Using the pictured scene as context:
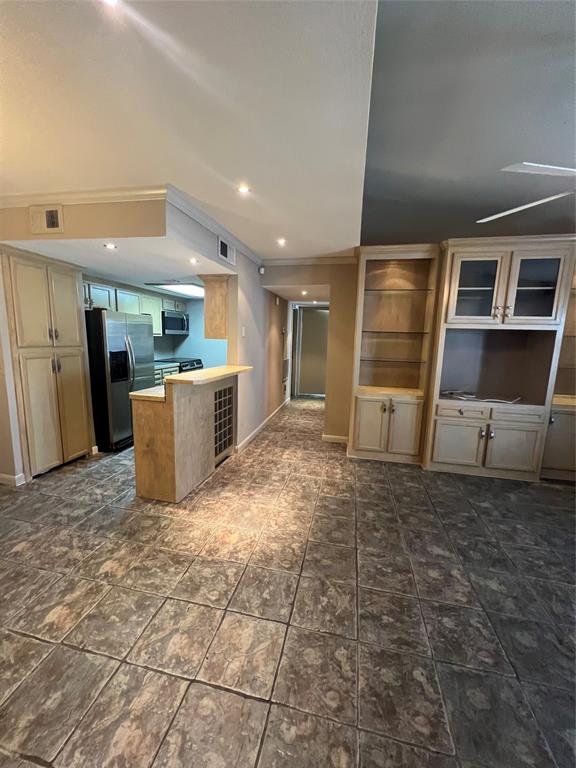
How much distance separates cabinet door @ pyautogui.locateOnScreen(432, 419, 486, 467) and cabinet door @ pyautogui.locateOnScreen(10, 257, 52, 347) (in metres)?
4.12

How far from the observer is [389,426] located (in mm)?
3580

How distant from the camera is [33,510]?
2.48m

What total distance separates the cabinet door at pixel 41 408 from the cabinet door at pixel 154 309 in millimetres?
1954

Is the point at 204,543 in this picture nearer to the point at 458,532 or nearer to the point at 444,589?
the point at 444,589

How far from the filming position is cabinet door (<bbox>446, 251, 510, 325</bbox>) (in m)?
3.03

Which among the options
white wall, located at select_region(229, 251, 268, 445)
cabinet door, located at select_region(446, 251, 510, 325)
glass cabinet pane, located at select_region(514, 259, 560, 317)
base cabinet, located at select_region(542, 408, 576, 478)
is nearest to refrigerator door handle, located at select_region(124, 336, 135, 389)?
white wall, located at select_region(229, 251, 268, 445)

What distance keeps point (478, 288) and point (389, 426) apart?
1.70 meters

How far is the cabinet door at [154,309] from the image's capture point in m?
4.97

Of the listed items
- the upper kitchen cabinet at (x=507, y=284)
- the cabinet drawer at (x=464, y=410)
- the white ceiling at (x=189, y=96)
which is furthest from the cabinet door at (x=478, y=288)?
the white ceiling at (x=189, y=96)

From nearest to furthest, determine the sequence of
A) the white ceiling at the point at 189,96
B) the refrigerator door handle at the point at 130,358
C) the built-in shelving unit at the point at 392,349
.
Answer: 1. the white ceiling at the point at 189,96
2. the built-in shelving unit at the point at 392,349
3. the refrigerator door handle at the point at 130,358

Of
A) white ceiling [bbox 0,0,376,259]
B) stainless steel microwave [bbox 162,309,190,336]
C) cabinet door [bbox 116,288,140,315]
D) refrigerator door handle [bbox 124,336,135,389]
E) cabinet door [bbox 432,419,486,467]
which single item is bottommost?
cabinet door [bbox 432,419,486,467]

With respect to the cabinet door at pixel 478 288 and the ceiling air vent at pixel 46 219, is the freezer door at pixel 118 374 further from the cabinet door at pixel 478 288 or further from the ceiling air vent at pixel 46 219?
the cabinet door at pixel 478 288

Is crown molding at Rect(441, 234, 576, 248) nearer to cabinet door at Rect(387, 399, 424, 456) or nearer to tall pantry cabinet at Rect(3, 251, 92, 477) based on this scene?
cabinet door at Rect(387, 399, 424, 456)

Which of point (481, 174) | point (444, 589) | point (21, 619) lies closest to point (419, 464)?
point (444, 589)
